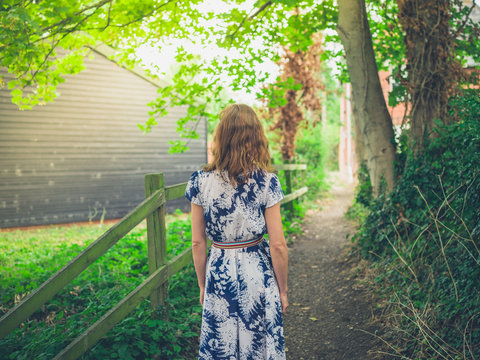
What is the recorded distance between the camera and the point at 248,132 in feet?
7.26

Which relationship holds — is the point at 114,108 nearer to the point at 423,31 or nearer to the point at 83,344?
the point at 423,31

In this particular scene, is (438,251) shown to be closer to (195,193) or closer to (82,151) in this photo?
(195,193)

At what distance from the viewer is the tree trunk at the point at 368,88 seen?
5.52 meters

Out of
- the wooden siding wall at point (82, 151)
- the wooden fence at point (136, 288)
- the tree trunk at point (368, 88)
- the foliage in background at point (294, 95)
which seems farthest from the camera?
the foliage in background at point (294, 95)

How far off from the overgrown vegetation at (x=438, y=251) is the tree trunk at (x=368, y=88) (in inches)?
25.9

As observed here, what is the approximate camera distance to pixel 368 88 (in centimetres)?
559

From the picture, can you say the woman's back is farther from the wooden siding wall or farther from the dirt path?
the wooden siding wall

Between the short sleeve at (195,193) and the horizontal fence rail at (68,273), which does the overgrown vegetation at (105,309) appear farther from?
the short sleeve at (195,193)

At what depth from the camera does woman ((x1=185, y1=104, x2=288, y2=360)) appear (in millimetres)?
2225

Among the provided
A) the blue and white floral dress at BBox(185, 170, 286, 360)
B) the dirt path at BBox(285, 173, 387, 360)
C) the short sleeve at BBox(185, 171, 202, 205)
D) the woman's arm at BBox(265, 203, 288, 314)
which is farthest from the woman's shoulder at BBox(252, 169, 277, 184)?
the dirt path at BBox(285, 173, 387, 360)

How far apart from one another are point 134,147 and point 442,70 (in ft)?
35.4

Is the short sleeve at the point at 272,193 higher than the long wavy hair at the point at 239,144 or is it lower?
lower

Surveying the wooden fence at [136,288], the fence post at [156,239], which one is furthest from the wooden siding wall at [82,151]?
the fence post at [156,239]

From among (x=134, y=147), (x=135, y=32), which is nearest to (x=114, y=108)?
(x=134, y=147)
